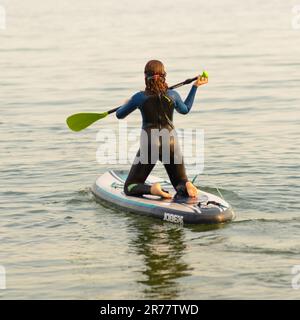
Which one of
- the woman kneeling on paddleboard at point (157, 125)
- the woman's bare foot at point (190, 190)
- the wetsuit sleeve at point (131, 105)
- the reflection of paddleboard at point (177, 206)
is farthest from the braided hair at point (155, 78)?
the reflection of paddleboard at point (177, 206)

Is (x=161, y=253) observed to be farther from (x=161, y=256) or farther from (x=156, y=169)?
(x=156, y=169)

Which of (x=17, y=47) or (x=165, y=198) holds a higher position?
(x=17, y=47)

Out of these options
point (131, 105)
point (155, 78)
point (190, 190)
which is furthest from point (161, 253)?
point (155, 78)

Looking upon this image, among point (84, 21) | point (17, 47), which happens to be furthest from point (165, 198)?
point (84, 21)

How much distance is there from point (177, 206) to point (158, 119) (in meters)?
1.17

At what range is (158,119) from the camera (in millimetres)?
13664

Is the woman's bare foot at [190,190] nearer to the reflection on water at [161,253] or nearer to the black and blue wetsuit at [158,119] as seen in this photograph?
the black and blue wetsuit at [158,119]

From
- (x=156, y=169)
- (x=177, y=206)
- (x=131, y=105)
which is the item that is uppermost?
(x=131, y=105)

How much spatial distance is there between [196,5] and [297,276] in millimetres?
38221
